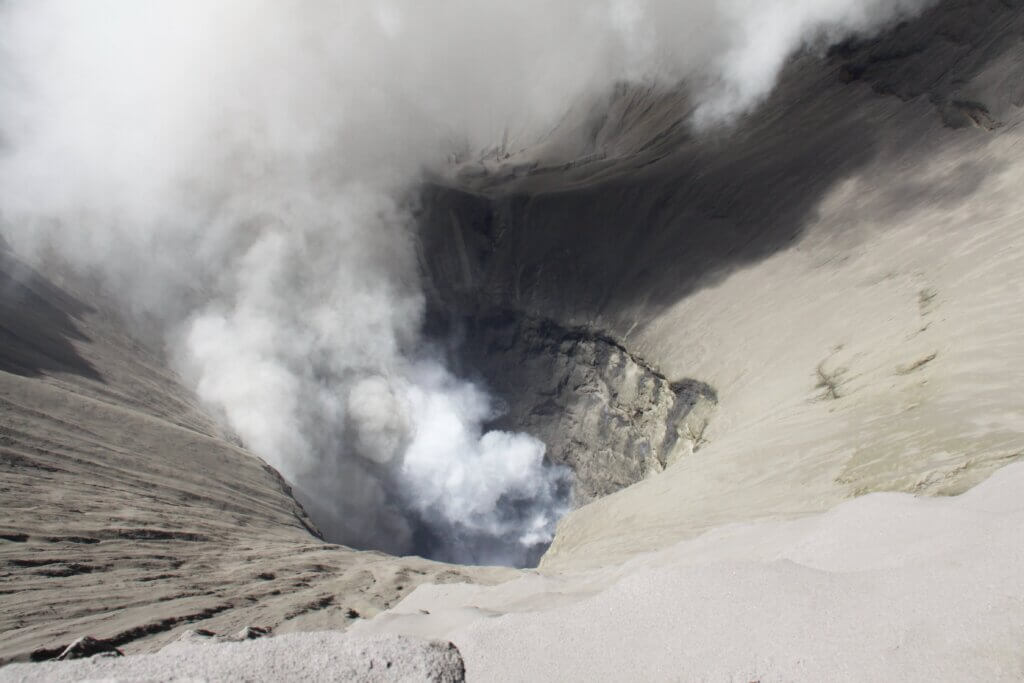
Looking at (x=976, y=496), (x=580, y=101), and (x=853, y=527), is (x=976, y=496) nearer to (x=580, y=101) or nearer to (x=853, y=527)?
(x=853, y=527)

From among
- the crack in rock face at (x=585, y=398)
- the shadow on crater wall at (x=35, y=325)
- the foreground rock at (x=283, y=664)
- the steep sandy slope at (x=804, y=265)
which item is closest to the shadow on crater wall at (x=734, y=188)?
the steep sandy slope at (x=804, y=265)

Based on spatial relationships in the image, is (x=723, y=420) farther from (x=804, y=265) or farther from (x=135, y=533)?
(x=135, y=533)

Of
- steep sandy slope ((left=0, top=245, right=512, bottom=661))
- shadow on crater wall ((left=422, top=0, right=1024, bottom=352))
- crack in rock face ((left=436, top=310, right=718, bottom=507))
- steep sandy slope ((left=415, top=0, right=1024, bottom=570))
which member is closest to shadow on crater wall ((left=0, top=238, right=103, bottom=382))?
steep sandy slope ((left=0, top=245, right=512, bottom=661))

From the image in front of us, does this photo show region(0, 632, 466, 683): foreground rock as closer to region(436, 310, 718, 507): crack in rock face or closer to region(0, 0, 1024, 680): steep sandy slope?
region(0, 0, 1024, 680): steep sandy slope

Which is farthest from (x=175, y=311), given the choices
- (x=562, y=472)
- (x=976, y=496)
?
(x=976, y=496)

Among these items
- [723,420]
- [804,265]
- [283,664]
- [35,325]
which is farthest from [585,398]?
[283,664]

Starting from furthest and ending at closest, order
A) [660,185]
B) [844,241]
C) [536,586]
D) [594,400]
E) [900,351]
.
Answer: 1. [660,185]
2. [594,400]
3. [844,241]
4. [900,351]
5. [536,586]
